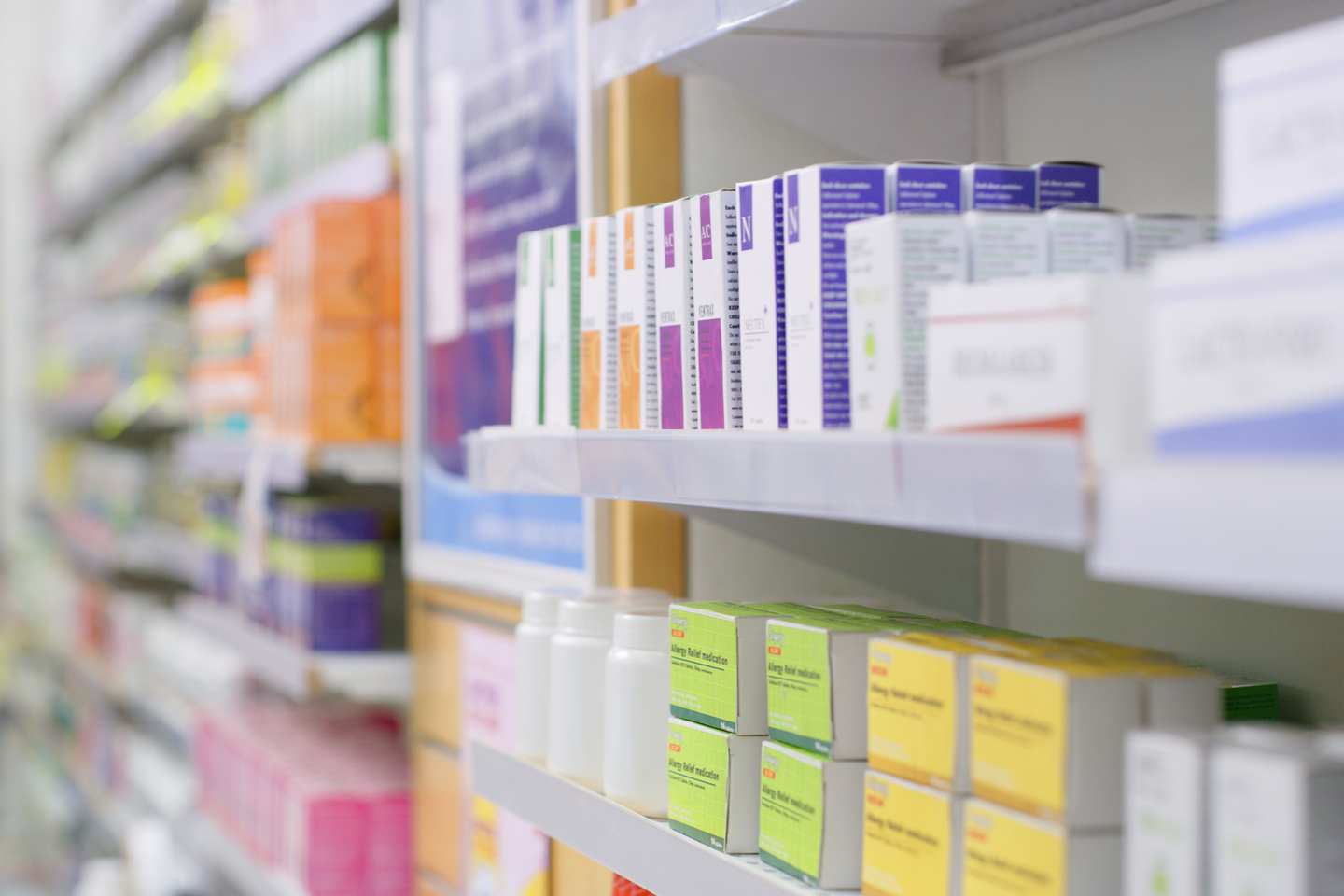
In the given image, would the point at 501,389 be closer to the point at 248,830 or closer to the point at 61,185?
the point at 248,830

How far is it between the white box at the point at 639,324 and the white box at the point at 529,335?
179mm

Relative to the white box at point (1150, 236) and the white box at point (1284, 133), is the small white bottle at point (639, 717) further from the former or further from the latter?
the white box at point (1284, 133)

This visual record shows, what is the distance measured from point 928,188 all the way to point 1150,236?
0.16 m

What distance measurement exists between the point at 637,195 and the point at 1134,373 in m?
1.11

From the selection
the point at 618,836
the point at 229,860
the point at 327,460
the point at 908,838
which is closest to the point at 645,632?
the point at 618,836

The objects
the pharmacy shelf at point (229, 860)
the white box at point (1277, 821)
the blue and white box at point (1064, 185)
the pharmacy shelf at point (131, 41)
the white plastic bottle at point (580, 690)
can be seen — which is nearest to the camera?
the white box at point (1277, 821)

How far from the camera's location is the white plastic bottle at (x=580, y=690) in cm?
144

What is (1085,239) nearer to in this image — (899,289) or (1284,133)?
(899,289)

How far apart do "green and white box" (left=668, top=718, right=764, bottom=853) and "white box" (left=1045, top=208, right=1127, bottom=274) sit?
0.50 meters

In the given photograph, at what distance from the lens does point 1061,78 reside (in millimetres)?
1558

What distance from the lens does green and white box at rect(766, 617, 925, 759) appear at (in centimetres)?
110

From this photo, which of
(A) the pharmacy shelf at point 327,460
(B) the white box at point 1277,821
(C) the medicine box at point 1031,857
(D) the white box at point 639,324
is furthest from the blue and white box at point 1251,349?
(A) the pharmacy shelf at point 327,460

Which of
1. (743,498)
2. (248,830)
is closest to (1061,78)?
(743,498)

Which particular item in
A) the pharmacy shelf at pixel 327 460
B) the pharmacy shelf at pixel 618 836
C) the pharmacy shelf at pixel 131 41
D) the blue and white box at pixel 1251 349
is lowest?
the pharmacy shelf at pixel 618 836
